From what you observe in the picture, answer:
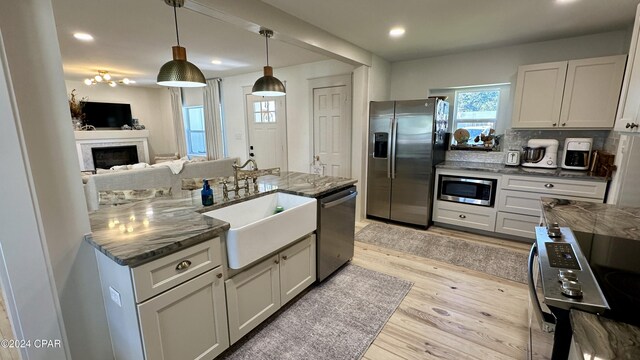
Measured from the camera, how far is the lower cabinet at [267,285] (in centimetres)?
176

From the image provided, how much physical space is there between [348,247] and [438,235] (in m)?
1.55

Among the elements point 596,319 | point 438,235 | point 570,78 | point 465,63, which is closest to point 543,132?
point 570,78

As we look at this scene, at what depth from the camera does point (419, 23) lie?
2732 millimetres

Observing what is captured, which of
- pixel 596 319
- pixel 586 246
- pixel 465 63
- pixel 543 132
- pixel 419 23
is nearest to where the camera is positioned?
pixel 596 319

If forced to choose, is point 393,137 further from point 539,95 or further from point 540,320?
point 540,320

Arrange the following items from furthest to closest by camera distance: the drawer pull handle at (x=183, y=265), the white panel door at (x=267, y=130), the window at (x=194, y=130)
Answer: the window at (x=194, y=130), the white panel door at (x=267, y=130), the drawer pull handle at (x=183, y=265)

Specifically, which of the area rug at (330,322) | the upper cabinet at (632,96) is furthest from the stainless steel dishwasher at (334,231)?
the upper cabinet at (632,96)

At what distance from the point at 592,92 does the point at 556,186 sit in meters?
1.06

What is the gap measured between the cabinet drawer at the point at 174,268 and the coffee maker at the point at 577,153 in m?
3.93

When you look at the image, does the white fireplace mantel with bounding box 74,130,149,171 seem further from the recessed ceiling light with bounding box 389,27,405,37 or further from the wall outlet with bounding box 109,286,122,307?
the recessed ceiling light with bounding box 389,27,405,37

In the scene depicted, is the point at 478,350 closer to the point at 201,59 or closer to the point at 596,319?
the point at 596,319

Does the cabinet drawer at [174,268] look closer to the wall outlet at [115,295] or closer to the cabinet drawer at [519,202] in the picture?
the wall outlet at [115,295]

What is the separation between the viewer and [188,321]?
1.49 meters

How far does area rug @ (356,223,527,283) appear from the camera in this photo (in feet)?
9.27
